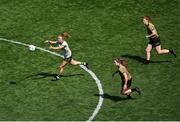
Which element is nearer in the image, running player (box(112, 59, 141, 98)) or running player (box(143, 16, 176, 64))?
running player (box(112, 59, 141, 98))

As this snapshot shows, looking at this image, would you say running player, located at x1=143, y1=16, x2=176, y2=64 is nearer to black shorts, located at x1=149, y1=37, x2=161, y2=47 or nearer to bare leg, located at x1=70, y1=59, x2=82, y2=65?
black shorts, located at x1=149, y1=37, x2=161, y2=47

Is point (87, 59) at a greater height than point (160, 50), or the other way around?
point (160, 50)

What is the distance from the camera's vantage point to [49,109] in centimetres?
2083

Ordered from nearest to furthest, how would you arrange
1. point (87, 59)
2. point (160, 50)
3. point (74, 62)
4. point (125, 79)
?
point (125, 79)
point (74, 62)
point (160, 50)
point (87, 59)

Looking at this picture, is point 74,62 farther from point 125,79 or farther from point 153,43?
point 153,43

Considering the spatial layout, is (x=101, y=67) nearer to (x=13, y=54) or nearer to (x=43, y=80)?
(x=43, y=80)

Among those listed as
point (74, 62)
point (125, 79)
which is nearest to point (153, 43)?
point (74, 62)

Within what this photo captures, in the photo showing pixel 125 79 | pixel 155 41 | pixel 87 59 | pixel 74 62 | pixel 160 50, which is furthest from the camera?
pixel 87 59

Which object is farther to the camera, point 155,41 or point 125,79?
point 155,41

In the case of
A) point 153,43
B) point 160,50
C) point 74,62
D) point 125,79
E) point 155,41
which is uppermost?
point 155,41

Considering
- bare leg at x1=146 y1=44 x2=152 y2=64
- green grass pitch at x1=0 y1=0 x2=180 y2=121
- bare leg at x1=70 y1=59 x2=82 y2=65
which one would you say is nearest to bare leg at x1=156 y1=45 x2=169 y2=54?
bare leg at x1=146 y1=44 x2=152 y2=64

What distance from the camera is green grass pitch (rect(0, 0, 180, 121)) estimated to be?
2075 centimetres

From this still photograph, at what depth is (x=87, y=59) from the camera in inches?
982

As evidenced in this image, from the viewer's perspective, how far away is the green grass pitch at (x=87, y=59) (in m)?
20.8
